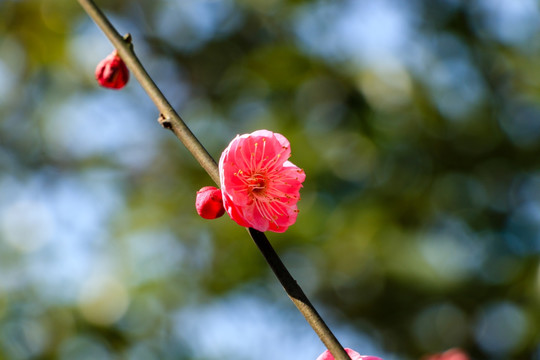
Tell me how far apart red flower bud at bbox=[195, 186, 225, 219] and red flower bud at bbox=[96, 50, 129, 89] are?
30 cm

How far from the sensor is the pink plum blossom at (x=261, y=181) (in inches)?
29.3

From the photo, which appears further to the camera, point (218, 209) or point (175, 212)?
point (175, 212)

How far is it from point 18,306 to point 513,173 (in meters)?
2.89

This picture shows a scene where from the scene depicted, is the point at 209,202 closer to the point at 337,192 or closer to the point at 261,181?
the point at 261,181

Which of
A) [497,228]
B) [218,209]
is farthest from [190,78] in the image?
[218,209]

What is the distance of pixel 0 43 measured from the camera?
388 cm

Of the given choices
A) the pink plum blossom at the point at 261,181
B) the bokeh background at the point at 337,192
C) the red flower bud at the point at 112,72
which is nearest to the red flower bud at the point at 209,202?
the pink plum blossom at the point at 261,181

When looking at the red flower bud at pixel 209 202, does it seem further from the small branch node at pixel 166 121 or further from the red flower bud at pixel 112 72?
the red flower bud at pixel 112 72

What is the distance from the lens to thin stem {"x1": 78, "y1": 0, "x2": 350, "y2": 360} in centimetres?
55

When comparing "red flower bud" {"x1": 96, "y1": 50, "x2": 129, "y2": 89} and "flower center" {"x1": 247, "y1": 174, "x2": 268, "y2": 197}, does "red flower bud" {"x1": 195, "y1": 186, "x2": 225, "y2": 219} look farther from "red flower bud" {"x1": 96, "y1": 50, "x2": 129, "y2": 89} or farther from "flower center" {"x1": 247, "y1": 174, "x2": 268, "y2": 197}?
"red flower bud" {"x1": 96, "y1": 50, "x2": 129, "y2": 89}

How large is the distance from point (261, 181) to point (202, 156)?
0.30 metres

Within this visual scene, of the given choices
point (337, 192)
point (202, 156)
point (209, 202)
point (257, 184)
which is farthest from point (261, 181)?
point (337, 192)

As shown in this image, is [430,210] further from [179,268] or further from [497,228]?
[179,268]

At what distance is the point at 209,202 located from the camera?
75 cm
